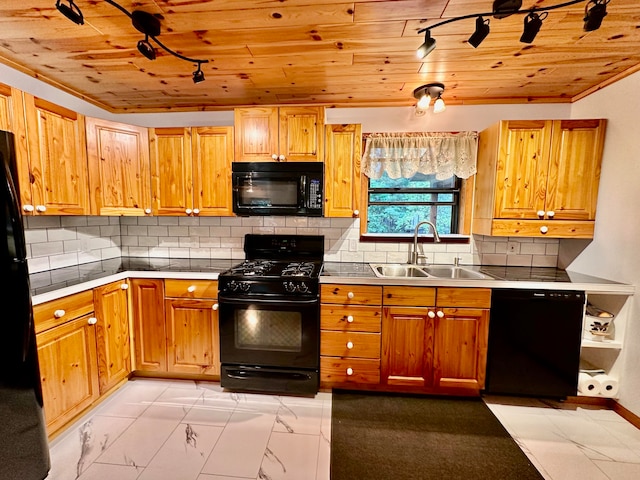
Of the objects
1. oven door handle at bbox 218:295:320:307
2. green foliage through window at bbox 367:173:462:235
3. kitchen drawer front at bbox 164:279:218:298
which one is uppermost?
green foliage through window at bbox 367:173:462:235

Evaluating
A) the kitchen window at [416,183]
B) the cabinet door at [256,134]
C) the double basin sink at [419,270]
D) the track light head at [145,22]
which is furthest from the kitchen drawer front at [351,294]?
the track light head at [145,22]

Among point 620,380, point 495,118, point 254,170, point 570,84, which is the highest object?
point 570,84

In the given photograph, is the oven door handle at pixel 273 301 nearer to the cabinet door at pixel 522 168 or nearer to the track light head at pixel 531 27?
the cabinet door at pixel 522 168

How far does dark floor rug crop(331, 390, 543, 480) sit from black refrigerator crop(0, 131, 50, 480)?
151cm

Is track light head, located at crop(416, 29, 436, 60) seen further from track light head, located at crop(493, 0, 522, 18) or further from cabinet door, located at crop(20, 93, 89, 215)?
cabinet door, located at crop(20, 93, 89, 215)

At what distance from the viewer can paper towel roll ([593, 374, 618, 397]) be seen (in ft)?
6.62

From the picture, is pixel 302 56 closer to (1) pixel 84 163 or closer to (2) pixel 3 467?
(1) pixel 84 163

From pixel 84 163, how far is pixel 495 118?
11.4 feet

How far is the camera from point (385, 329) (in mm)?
2141

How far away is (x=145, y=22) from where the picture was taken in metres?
1.50

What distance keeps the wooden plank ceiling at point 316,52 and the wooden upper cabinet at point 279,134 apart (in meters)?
0.21

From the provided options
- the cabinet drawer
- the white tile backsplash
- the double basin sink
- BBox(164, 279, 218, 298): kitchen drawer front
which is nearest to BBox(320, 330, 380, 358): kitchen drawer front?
the double basin sink

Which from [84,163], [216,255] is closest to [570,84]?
[216,255]

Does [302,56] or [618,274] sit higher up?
[302,56]
